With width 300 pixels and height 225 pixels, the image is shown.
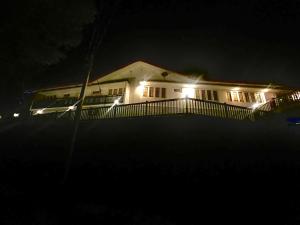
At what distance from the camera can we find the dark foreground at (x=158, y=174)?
708cm

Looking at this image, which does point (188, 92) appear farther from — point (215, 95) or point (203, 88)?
point (215, 95)

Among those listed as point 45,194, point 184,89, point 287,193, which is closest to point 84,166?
point 45,194

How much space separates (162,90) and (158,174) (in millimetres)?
12929

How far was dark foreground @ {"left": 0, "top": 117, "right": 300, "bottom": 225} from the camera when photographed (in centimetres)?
708

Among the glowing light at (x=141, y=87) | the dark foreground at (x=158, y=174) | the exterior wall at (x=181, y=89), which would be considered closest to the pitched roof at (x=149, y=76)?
the exterior wall at (x=181, y=89)

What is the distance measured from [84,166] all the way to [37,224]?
369cm

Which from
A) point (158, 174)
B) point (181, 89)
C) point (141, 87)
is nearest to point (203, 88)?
point (181, 89)

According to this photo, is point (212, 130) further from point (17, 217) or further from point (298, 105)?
point (17, 217)

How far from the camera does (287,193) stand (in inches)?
292

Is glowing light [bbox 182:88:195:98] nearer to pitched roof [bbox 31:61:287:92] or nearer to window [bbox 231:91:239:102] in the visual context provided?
pitched roof [bbox 31:61:287:92]

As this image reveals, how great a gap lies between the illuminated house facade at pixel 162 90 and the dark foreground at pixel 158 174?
649cm

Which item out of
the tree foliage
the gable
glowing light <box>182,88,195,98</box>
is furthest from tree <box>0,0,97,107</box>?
glowing light <box>182,88,195,98</box>

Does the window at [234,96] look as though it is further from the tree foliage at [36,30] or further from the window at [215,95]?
the tree foliage at [36,30]

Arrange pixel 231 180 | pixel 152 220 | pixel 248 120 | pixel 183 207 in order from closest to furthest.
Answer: pixel 152 220, pixel 183 207, pixel 231 180, pixel 248 120
